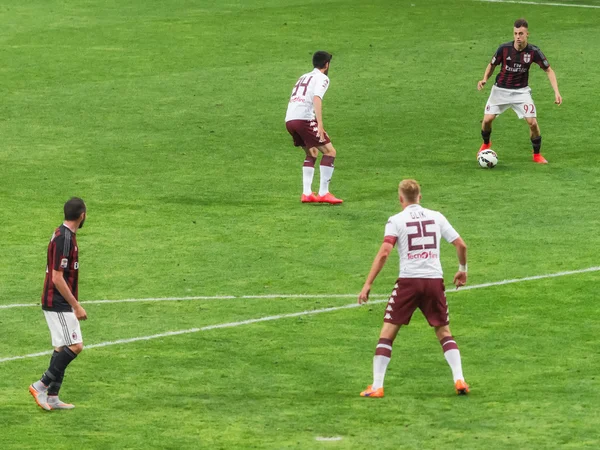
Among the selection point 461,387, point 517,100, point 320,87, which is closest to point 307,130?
point 320,87

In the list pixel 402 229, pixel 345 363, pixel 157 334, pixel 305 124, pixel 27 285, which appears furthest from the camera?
pixel 305 124

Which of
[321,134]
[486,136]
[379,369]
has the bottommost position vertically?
[379,369]

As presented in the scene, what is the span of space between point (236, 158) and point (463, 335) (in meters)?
10.5

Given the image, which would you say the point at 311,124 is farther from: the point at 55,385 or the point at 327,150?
the point at 55,385

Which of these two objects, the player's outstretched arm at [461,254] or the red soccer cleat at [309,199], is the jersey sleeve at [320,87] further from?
the player's outstretched arm at [461,254]

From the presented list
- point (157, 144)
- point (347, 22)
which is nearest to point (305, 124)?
point (157, 144)

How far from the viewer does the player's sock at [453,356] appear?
1288 cm

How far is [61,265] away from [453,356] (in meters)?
3.73

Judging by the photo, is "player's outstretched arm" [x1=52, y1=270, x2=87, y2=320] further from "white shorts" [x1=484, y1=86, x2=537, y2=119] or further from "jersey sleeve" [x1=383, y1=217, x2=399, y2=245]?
"white shorts" [x1=484, y1=86, x2=537, y2=119]

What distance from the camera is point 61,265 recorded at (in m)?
12.5

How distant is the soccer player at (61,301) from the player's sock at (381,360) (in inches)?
108

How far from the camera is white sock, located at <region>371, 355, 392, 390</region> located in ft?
42.1

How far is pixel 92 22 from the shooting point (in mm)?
38062

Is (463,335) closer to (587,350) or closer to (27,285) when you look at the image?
(587,350)
